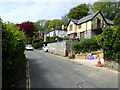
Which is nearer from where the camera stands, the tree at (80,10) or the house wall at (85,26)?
the house wall at (85,26)

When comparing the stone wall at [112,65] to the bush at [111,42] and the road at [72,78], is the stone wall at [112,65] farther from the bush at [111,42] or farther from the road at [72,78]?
the road at [72,78]

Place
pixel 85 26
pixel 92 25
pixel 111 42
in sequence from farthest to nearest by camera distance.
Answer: pixel 85 26, pixel 92 25, pixel 111 42

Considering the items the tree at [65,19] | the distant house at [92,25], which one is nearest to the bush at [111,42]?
the distant house at [92,25]

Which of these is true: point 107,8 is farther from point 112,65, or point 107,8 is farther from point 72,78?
point 72,78

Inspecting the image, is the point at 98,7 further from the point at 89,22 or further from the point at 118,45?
the point at 118,45

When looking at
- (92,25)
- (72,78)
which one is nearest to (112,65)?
(72,78)

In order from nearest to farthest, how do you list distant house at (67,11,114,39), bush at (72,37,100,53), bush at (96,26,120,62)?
bush at (96,26,120,62), bush at (72,37,100,53), distant house at (67,11,114,39)

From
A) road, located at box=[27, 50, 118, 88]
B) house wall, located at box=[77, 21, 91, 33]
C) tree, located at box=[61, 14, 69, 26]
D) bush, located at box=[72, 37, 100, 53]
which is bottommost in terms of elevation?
road, located at box=[27, 50, 118, 88]

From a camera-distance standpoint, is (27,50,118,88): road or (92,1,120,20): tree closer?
(27,50,118,88): road

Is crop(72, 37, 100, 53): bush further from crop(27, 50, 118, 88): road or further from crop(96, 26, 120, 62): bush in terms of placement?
crop(27, 50, 118, 88): road

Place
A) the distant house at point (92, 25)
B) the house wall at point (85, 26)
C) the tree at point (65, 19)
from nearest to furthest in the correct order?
the distant house at point (92, 25) < the house wall at point (85, 26) < the tree at point (65, 19)

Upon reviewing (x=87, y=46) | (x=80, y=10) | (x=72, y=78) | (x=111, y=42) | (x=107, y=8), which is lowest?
(x=72, y=78)

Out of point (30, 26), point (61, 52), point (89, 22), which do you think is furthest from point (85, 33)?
point (30, 26)

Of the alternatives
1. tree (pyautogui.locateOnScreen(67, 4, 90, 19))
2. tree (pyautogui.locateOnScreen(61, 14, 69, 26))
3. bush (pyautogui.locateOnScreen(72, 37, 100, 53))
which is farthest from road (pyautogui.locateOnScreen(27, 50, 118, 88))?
tree (pyautogui.locateOnScreen(61, 14, 69, 26))
